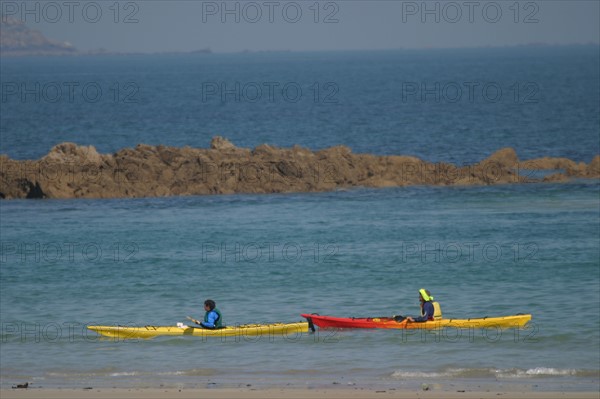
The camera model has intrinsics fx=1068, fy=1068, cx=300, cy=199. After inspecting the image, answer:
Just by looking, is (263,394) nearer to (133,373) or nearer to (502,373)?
(133,373)

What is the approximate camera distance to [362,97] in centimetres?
12681

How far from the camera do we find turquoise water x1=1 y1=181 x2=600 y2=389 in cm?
2220

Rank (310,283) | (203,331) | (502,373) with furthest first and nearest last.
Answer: (310,283), (203,331), (502,373)

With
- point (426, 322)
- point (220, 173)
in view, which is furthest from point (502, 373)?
point (220, 173)

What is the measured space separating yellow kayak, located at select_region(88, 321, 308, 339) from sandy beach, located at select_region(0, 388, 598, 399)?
4.63 meters

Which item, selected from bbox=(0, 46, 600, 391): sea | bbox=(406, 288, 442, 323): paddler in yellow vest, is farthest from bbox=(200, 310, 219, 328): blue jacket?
bbox=(406, 288, 442, 323): paddler in yellow vest

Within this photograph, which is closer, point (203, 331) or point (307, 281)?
point (203, 331)

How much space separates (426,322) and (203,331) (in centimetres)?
516

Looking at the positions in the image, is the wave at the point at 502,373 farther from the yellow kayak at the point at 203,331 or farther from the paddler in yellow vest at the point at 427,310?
the yellow kayak at the point at 203,331

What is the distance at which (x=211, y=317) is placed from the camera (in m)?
24.7

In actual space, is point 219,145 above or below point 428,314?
above

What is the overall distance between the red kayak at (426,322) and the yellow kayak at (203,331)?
0.52m

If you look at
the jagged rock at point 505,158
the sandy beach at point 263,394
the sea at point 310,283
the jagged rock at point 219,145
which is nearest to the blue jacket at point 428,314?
the sea at point 310,283

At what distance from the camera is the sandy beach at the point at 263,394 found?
1897 cm
